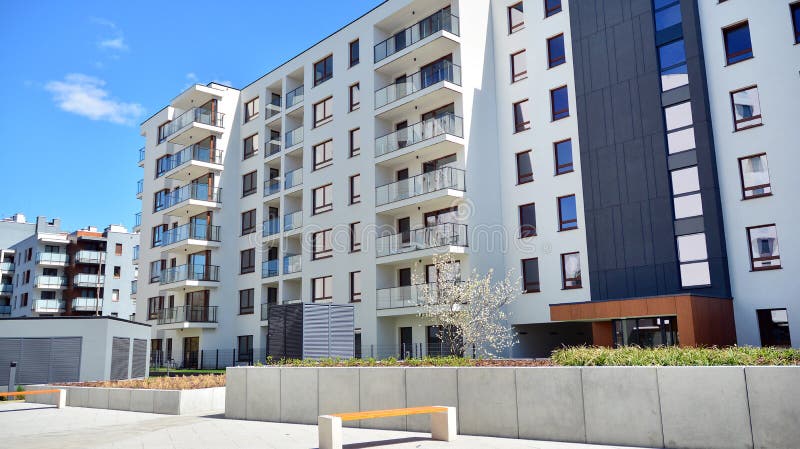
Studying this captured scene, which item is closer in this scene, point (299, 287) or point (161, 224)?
point (299, 287)

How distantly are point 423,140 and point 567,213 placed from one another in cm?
777

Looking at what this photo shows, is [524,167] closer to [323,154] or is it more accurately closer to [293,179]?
[323,154]

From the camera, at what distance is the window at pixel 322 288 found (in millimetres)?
37219

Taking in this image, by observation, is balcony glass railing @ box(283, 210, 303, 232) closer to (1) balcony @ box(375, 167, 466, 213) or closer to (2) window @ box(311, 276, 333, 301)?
(2) window @ box(311, 276, 333, 301)

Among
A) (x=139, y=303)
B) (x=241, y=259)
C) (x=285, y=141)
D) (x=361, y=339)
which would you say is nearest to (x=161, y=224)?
(x=139, y=303)

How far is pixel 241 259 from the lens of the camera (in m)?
45.2

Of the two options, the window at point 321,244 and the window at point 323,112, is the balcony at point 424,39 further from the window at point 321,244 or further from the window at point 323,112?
the window at point 321,244

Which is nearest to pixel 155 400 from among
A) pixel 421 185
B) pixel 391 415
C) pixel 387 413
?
pixel 391 415

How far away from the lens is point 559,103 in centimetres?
3153

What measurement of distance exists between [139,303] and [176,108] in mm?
15089

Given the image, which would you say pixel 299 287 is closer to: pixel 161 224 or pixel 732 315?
pixel 161 224

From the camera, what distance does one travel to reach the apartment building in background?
72.6 m

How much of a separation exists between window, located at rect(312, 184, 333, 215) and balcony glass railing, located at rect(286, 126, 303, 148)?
12.8 feet

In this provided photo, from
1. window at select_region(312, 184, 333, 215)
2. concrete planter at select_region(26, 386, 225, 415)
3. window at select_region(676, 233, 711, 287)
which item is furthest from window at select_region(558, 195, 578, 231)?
concrete planter at select_region(26, 386, 225, 415)
